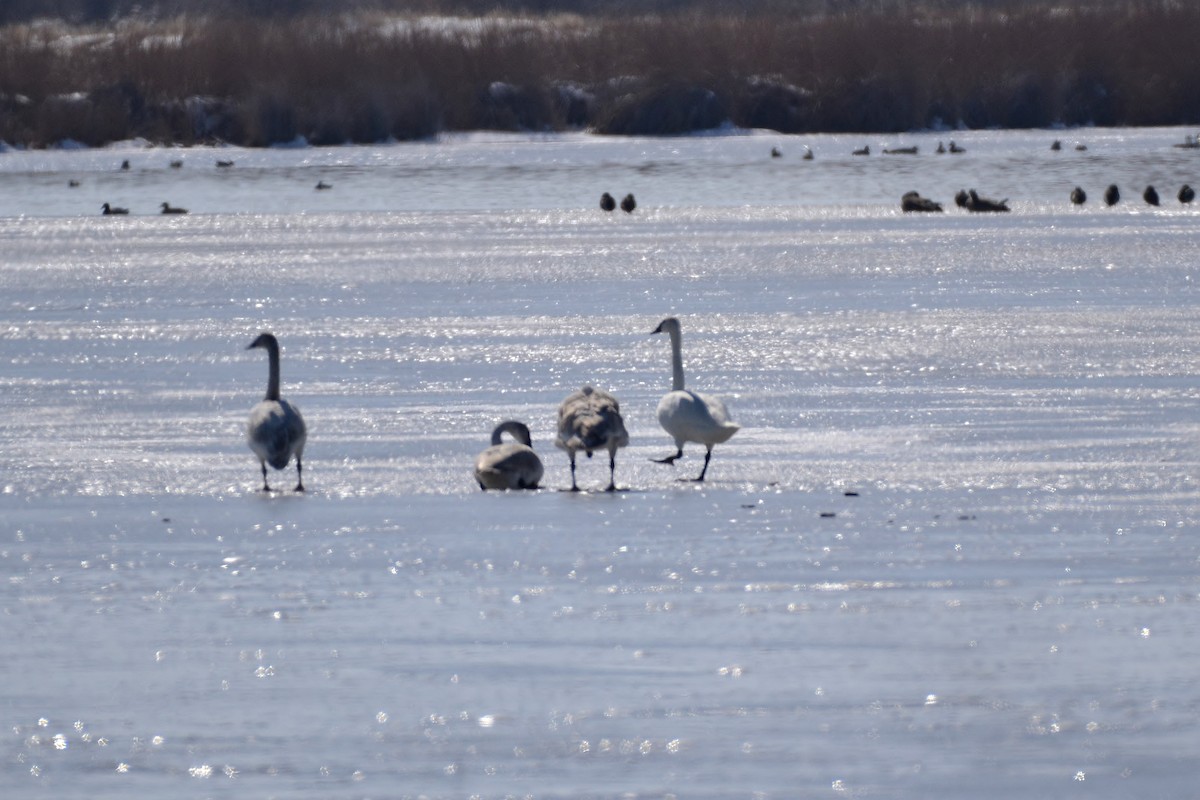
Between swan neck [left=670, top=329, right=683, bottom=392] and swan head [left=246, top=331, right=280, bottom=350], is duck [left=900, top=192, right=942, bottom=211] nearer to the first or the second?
swan neck [left=670, top=329, right=683, bottom=392]

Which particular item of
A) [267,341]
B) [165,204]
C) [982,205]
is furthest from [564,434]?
[165,204]

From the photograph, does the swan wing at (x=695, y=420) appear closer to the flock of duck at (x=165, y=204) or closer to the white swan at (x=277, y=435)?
the white swan at (x=277, y=435)

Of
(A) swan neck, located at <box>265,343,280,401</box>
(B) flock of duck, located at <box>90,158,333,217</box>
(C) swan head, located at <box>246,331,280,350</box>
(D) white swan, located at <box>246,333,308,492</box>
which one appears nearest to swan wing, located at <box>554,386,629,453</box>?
(D) white swan, located at <box>246,333,308,492</box>

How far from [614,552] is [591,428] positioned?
1.50 m

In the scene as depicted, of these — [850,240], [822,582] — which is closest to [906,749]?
[822,582]

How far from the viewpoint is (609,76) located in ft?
221

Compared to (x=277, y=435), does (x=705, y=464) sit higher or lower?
lower

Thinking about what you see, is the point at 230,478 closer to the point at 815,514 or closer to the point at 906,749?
the point at 815,514

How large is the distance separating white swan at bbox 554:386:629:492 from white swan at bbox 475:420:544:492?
18cm

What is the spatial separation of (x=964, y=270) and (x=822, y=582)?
578 inches

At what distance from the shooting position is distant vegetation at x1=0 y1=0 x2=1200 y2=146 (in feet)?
201

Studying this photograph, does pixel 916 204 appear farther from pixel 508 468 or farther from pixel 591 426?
pixel 508 468

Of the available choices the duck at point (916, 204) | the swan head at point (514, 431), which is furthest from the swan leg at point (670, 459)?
the duck at point (916, 204)

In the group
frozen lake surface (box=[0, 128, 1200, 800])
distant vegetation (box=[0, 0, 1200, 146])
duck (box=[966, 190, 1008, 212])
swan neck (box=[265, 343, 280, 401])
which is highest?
distant vegetation (box=[0, 0, 1200, 146])
